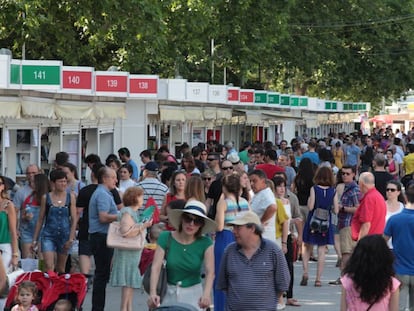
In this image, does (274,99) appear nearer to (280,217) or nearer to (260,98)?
(260,98)

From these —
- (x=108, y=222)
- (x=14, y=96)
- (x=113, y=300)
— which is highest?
(x=14, y=96)

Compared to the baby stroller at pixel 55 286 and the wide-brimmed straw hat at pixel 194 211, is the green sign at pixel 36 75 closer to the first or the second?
the baby stroller at pixel 55 286

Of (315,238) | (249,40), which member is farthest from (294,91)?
(315,238)

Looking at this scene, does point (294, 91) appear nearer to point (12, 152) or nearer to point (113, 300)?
point (12, 152)

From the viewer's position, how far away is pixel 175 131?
32.7m

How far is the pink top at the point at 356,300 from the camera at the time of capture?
26.1ft

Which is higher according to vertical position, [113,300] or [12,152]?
[12,152]

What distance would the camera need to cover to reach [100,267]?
504 inches

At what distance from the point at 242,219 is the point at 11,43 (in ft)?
85.2

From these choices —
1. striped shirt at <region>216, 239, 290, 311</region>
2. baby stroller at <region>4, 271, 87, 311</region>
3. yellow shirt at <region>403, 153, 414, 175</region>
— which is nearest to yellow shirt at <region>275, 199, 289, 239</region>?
baby stroller at <region>4, 271, 87, 311</region>

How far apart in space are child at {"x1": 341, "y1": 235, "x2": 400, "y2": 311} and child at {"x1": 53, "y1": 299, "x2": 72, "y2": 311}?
3.38 meters

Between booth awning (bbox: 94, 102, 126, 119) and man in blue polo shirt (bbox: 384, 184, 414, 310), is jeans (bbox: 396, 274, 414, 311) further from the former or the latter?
booth awning (bbox: 94, 102, 126, 119)

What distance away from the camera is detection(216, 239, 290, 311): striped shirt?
28.6ft

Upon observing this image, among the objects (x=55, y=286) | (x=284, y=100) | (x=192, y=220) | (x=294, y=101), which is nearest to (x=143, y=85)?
(x=55, y=286)
